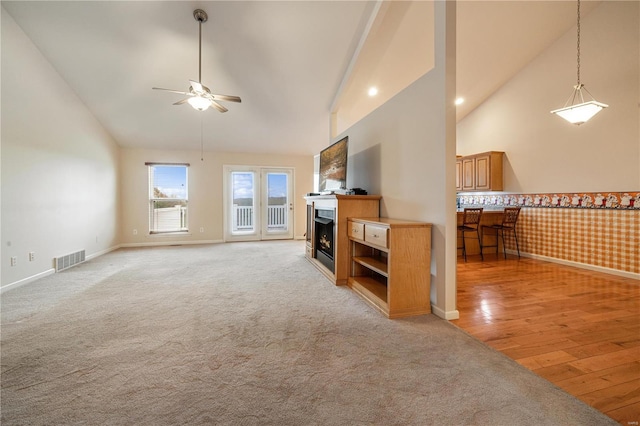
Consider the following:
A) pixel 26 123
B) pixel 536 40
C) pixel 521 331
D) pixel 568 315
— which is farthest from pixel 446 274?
pixel 26 123

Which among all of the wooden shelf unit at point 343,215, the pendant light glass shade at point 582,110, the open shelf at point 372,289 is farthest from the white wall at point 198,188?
the pendant light glass shade at point 582,110

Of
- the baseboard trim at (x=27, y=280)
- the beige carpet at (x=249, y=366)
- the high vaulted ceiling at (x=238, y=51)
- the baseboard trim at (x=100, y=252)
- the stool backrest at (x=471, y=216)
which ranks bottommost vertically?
Result: the beige carpet at (x=249, y=366)

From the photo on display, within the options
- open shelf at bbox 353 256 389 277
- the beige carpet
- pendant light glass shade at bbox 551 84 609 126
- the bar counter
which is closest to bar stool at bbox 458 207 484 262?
the bar counter

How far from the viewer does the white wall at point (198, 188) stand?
21.7ft

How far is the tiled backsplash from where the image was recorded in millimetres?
3889

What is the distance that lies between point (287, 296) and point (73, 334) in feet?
5.98

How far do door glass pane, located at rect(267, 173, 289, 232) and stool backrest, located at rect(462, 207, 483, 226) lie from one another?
445 centimetres

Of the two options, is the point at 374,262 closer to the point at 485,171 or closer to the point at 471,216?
the point at 471,216

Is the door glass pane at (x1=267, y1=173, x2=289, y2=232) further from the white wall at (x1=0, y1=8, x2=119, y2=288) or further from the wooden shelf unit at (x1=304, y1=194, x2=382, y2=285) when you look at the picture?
the wooden shelf unit at (x1=304, y1=194, x2=382, y2=285)

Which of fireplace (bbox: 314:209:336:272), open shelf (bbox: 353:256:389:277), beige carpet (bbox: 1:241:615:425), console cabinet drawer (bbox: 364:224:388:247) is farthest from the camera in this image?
fireplace (bbox: 314:209:336:272)

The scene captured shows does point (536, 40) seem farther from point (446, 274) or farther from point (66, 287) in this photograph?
point (66, 287)

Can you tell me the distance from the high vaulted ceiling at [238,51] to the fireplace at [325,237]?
2.42 m

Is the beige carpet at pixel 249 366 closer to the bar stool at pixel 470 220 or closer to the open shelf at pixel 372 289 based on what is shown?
the open shelf at pixel 372 289

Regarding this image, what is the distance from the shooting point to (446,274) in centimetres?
248
